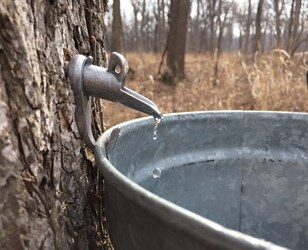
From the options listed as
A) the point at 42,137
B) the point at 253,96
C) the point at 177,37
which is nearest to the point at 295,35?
the point at 177,37

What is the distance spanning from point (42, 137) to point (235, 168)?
2.02 ft

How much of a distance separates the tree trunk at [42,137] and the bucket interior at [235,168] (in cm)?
14

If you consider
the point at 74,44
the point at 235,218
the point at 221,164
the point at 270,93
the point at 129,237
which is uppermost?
the point at 74,44

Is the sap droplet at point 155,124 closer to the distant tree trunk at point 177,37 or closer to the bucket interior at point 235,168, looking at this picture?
Result: the bucket interior at point 235,168

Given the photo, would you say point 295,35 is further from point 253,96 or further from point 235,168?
point 235,168

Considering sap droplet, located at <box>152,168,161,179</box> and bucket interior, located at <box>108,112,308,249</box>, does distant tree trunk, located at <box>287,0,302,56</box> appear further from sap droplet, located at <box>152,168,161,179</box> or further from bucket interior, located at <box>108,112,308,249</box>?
sap droplet, located at <box>152,168,161,179</box>

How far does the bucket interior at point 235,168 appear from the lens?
3.30 feet

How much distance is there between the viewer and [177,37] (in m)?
7.38

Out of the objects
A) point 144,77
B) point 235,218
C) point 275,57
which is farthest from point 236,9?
point 235,218

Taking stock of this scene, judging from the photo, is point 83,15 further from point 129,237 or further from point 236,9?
point 236,9

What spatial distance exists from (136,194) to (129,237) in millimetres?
124

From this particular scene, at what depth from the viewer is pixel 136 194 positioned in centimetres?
54

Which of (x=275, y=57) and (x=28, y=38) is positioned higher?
(x=28, y=38)

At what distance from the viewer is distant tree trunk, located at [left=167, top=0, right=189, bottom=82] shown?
6.92m
